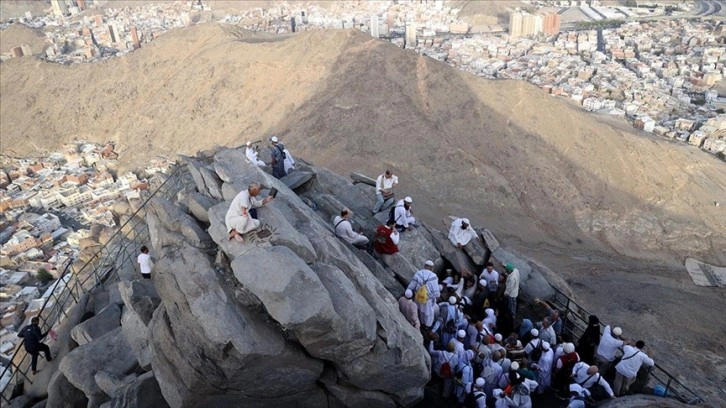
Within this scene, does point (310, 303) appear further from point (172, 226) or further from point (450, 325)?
point (172, 226)

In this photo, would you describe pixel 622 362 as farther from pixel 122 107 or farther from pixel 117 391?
pixel 122 107

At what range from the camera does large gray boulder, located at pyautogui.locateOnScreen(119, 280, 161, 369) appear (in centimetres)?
1117

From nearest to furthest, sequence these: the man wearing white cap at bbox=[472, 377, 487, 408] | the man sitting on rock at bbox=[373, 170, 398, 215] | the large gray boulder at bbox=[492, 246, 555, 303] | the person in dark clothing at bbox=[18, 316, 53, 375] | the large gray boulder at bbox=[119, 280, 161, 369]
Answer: the man wearing white cap at bbox=[472, 377, 487, 408], the large gray boulder at bbox=[119, 280, 161, 369], the person in dark clothing at bbox=[18, 316, 53, 375], the large gray boulder at bbox=[492, 246, 555, 303], the man sitting on rock at bbox=[373, 170, 398, 215]

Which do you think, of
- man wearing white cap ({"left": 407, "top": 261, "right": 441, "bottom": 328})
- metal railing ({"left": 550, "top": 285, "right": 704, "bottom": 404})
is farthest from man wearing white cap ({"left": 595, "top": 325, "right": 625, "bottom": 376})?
man wearing white cap ({"left": 407, "top": 261, "right": 441, "bottom": 328})

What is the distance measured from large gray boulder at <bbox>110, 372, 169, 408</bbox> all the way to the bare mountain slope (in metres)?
17.9

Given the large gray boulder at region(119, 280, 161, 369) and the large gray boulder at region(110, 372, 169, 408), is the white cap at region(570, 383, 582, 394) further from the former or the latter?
the large gray boulder at region(119, 280, 161, 369)

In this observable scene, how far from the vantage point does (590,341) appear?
1161 centimetres

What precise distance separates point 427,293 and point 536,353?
279 cm

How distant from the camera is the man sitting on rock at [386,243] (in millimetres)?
12992

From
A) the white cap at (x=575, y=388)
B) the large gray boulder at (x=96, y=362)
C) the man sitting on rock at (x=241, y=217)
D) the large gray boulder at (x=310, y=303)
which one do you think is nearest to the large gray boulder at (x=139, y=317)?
the large gray boulder at (x=96, y=362)

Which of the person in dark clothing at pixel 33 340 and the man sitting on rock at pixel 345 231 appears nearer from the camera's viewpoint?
the man sitting on rock at pixel 345 231

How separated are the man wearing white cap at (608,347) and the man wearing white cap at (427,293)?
3.86 meters

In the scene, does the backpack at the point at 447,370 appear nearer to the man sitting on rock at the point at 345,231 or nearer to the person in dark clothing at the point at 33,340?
the man sitting on rock at the point at 345,231

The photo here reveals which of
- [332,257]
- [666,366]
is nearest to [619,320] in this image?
[666,366]
